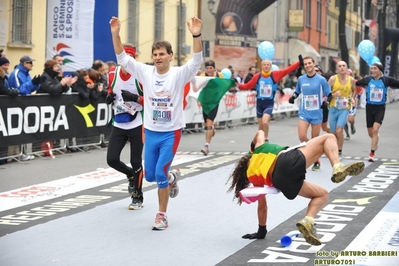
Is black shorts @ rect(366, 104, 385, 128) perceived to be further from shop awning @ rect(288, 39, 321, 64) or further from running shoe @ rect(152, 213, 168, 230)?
shop awning @ rect(288, 39, 321, 64)

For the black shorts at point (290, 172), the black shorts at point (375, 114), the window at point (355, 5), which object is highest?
the window at point (355, 5)

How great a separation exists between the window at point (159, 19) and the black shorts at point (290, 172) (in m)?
27.8

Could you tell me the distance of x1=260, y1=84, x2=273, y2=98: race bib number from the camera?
17759 mm

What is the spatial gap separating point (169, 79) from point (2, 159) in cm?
673

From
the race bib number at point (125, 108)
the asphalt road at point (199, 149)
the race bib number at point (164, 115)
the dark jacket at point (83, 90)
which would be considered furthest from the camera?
the dark jacket at point (83, 90)

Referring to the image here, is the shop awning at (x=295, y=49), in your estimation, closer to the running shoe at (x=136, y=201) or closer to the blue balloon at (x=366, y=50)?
the blue balloon at (x=366, y=50)

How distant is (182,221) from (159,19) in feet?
87.4

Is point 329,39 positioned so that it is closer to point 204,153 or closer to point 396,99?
point 396,99

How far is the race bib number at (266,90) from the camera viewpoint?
17.8 metres

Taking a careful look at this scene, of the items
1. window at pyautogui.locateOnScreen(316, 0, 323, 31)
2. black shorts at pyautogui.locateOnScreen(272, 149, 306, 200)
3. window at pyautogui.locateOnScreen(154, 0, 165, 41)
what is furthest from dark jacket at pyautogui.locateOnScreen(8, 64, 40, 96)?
window at pyautogui.locateOnScreen(316, 0, 323, 31)

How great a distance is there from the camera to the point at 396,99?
54938mm

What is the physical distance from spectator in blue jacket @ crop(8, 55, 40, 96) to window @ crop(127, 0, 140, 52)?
56.4 ft

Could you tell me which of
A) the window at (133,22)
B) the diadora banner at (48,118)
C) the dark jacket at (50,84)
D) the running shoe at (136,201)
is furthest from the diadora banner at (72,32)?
the window at (133,22)

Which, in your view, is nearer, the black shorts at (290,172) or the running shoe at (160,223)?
the black shorts at (290,172)
